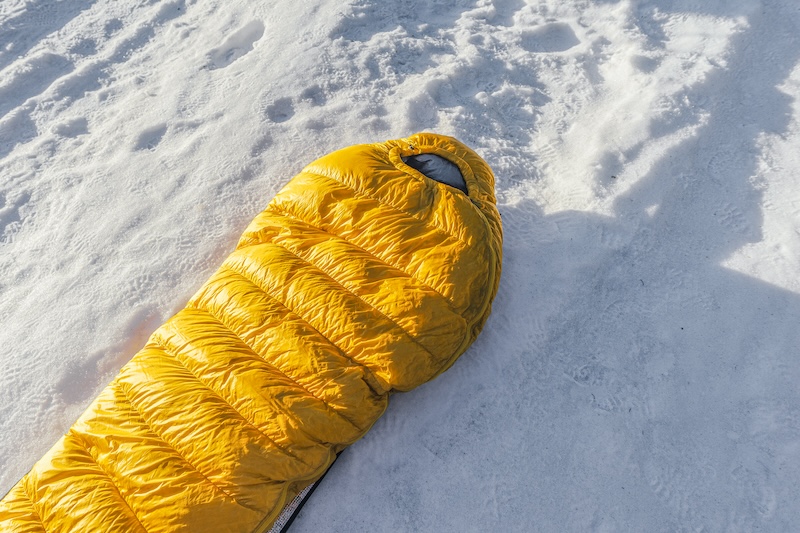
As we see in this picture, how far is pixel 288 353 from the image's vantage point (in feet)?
6.48

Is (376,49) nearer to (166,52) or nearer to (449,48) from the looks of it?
(449,48)

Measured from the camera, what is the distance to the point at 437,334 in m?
2.06

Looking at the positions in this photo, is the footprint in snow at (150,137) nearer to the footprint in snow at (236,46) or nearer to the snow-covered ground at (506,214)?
the snow-covered ground at (506,214)

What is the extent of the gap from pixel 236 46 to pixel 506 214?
2.04 metres

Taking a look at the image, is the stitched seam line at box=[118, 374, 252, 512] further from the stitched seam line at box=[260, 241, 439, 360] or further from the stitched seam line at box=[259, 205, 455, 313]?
the stitched seam line at box=[259, 205, 455, 313]

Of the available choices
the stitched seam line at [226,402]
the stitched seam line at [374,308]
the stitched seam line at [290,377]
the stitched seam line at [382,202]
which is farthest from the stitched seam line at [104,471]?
the stitched seam line at [382,202]

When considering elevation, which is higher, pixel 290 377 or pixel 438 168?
pixel 438 168

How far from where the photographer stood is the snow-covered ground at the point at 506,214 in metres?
2.12

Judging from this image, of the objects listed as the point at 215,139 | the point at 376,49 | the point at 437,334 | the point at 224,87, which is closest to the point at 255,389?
the point at 437,334

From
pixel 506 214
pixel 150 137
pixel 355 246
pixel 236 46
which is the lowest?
pixel 506 214

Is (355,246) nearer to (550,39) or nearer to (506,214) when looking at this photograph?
(506,214)

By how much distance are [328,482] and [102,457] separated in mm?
759

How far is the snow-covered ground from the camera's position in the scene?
212 cm

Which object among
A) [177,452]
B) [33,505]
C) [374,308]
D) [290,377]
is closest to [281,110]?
[374,308]
